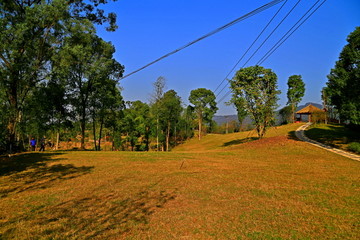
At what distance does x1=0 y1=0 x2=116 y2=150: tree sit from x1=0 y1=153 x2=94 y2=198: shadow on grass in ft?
12.3

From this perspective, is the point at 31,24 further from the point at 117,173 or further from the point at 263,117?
the point at 263,117

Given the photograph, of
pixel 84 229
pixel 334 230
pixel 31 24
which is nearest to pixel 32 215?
pixel 84 229

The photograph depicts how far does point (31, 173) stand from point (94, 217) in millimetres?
8484

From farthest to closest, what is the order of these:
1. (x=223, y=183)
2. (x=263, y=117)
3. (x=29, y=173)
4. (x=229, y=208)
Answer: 1. (x=263, y=117)
2. (x=29, y=173)
3. (x=223, y=183)
4. (x=229, y=208)

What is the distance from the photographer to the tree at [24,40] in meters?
14.3

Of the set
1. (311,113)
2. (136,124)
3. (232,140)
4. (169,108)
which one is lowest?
(232,140)

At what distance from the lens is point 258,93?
30.4m

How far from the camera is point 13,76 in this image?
14992 millimetres

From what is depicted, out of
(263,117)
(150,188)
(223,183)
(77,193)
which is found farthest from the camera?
(263,117)

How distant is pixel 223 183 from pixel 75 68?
23266 millimetres

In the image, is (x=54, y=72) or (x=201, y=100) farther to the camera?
(x=201, y=100)

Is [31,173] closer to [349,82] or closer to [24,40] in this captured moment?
[24,40]

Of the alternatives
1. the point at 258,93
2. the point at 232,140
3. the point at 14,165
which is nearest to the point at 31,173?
the point at 14,165

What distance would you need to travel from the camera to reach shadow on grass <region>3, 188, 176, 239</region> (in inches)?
200
